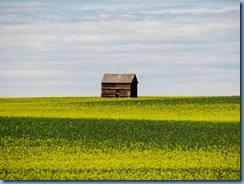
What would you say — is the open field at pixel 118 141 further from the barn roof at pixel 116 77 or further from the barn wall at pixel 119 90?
the barn roof at pixel 116 77

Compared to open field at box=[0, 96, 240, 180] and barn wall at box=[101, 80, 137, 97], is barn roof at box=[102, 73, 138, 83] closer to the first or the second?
barn wall at box=[101, 80, 137, 97]

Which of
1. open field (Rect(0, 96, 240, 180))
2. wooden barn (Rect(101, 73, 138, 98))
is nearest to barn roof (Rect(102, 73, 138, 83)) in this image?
wooden barn (Rect(101, 73, 138, 98))

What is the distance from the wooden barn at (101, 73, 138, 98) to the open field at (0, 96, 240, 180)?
0.26 m

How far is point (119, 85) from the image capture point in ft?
36.6

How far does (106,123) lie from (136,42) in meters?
1.51

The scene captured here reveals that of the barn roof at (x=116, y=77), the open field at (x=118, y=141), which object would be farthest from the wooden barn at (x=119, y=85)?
the open field at (x=118, y=141)

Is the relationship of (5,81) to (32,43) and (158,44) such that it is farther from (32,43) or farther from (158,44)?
(158,44)

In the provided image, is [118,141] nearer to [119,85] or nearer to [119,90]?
[119,85]

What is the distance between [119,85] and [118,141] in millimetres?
1639

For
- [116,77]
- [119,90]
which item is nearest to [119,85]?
[119,90]

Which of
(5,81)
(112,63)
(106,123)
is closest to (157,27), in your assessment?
(112,63)

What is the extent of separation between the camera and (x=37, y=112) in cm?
1058

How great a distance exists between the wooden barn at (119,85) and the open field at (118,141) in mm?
263

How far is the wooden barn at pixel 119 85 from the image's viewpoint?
1002cm
